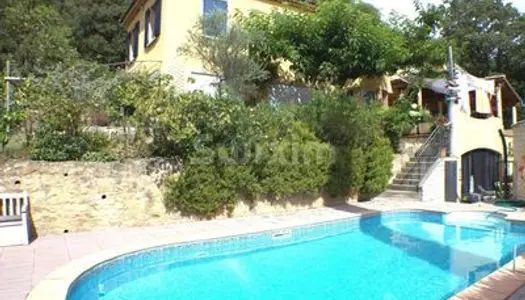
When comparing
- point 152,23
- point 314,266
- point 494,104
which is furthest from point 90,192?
point 494,104

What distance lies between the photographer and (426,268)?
29.6ft

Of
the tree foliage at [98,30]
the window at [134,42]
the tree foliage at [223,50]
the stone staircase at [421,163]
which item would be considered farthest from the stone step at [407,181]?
the tree foliage at [98,30]

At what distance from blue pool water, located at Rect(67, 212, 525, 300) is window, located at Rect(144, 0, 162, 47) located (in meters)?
11.0

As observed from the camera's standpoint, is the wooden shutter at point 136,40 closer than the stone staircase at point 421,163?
No

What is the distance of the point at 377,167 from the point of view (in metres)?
16.8

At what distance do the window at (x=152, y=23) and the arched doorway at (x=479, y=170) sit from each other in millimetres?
14323

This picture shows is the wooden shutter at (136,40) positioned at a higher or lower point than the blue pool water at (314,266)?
higher

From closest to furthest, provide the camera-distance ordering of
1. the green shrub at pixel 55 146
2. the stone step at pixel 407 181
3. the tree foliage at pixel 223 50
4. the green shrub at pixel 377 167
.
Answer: the green shrub at pixel 55 146 → the tree foliage at pixel 223 50 → the green shrub at pixel 377 167 → the stone step at pixel 407 181

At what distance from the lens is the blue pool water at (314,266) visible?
7480mm

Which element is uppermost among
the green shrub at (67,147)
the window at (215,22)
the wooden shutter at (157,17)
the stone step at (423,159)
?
the wooden shutter at (157,17)

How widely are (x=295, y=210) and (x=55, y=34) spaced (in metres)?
17.6

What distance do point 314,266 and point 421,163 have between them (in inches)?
437

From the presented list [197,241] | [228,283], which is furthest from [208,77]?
[228,283]

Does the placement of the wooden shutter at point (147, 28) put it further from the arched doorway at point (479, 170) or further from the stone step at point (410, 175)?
the arched doorway at point (479, 170)
